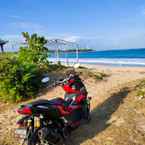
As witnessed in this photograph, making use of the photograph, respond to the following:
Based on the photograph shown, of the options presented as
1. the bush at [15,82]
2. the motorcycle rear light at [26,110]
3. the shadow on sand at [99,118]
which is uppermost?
the motorcycle rear light at [26,110]

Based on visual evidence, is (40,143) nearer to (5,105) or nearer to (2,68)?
(5,105)

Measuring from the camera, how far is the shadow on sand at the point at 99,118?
6761 mm

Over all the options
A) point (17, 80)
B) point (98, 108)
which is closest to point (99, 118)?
point (98, 108)

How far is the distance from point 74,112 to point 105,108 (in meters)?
2.46

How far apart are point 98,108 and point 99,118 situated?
37.5 inches

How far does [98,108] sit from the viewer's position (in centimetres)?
908

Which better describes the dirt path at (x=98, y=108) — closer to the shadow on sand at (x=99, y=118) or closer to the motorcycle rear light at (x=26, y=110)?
the shadow on sand at (x=99, y=118)

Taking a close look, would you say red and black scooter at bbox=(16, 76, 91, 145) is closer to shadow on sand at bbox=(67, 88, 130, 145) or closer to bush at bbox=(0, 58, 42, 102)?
shadow on sand at bbox=(67, 88, 130, 145)

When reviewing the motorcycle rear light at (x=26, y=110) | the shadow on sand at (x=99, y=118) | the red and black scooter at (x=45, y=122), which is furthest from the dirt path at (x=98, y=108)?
the motorcycle rear light at (x=26, y=110)

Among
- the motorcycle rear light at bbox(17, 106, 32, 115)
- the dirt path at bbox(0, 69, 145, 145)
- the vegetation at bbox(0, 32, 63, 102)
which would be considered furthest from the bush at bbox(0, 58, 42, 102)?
the motorcycle rear light at bbox(17, 106, 32, 115)

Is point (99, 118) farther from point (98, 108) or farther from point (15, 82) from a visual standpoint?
point (15, 82)

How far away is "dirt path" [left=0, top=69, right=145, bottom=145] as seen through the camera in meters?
6.75

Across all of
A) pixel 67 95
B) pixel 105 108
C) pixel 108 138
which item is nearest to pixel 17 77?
pixel 105 108

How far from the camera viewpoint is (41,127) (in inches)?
221
